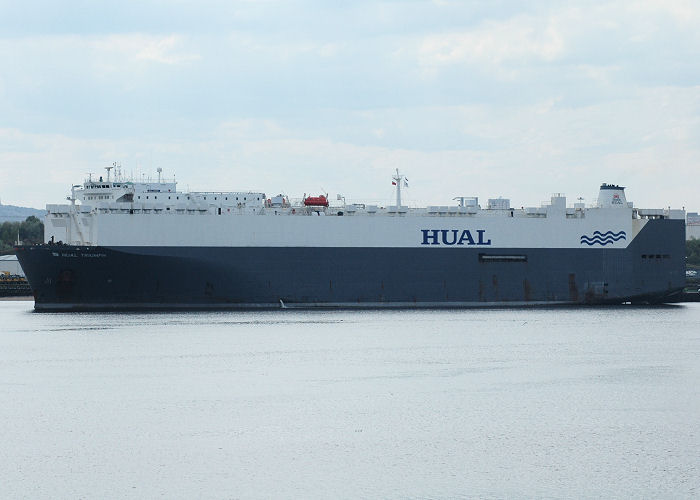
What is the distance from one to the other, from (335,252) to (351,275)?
3.45 feet

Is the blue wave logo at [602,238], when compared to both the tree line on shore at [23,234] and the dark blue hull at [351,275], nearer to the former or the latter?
the dark blue hull at [351,275]

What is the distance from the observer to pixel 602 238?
136ft

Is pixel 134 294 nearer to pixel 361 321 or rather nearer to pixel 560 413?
pixel 361 321

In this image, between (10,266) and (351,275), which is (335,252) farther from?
(10,266)

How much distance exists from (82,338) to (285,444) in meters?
14.3

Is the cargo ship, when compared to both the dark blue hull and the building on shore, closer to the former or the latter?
the dark blue hull

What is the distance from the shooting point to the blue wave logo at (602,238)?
41.2 metres

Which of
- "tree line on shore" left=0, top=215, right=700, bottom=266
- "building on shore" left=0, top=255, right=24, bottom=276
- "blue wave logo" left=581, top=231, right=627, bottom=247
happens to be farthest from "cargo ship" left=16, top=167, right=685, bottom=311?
"tree line on shore" left=0, top=215, right=700, bottom=266

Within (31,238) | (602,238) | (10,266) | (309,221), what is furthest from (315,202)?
(31,238)

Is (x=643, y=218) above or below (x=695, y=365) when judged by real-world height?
above

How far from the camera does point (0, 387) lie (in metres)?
20.5

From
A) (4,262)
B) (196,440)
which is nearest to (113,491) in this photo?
(196,440)

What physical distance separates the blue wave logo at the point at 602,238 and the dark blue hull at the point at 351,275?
0.33 metres

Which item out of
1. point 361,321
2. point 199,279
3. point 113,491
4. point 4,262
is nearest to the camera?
point 113,491
